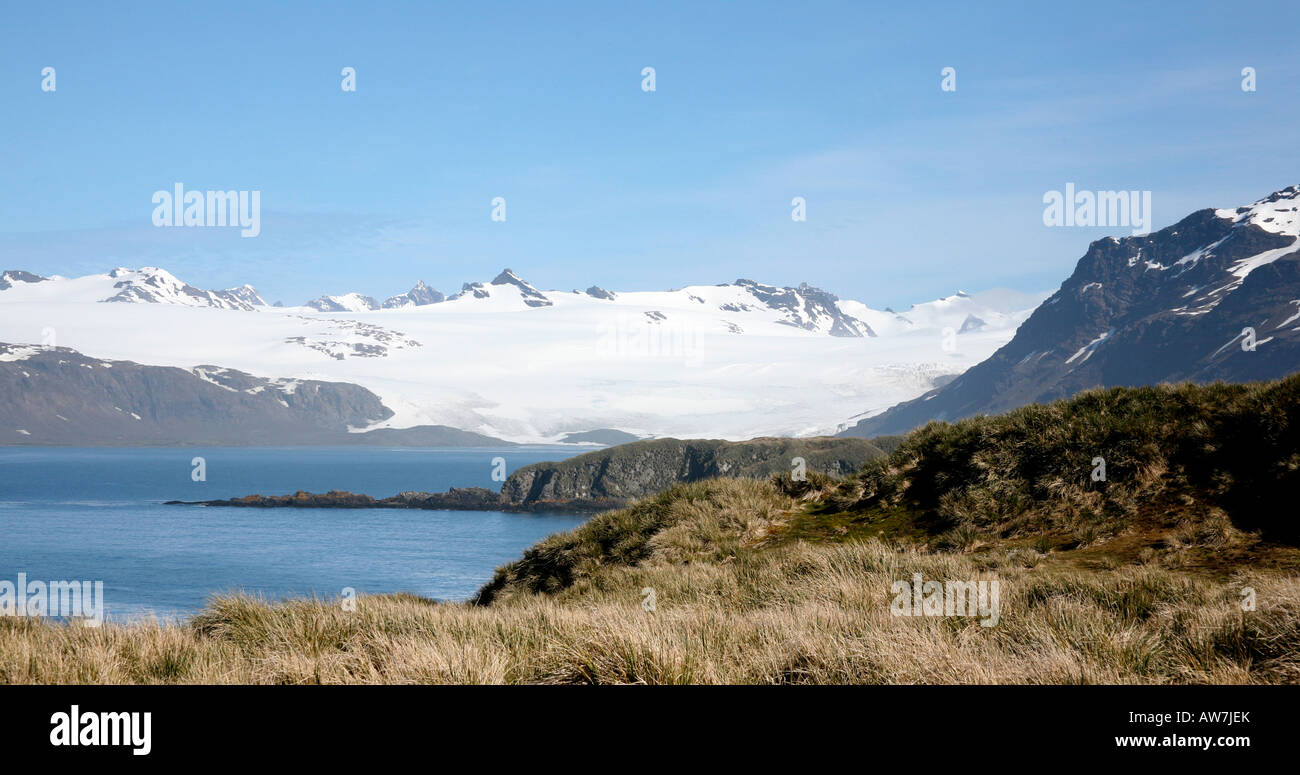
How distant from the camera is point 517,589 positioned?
1825 centimetres

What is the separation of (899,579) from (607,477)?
11112 centimetres

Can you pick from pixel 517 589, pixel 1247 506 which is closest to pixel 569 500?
pixel 517 589

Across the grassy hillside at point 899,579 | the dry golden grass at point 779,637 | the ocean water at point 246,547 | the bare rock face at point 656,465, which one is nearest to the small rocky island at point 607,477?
the bare rock face at point 656,465

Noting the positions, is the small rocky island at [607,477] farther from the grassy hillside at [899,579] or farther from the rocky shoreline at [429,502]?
the grassy hillside at [899,579]

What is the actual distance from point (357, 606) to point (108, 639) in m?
2.89

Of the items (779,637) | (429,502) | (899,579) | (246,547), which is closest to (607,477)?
(429,502)

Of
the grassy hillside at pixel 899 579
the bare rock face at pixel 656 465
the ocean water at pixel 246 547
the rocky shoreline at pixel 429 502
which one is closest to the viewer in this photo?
the grassy hillside at pixel 899 579

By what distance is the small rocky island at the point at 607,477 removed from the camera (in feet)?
315

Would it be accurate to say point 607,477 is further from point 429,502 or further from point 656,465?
point 429,502

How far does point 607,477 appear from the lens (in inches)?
4806

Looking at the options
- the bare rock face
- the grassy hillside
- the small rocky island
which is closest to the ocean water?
the small rocky island

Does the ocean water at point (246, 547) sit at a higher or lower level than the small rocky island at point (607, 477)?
lower

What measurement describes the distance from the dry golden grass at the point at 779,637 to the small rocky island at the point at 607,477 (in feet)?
236
